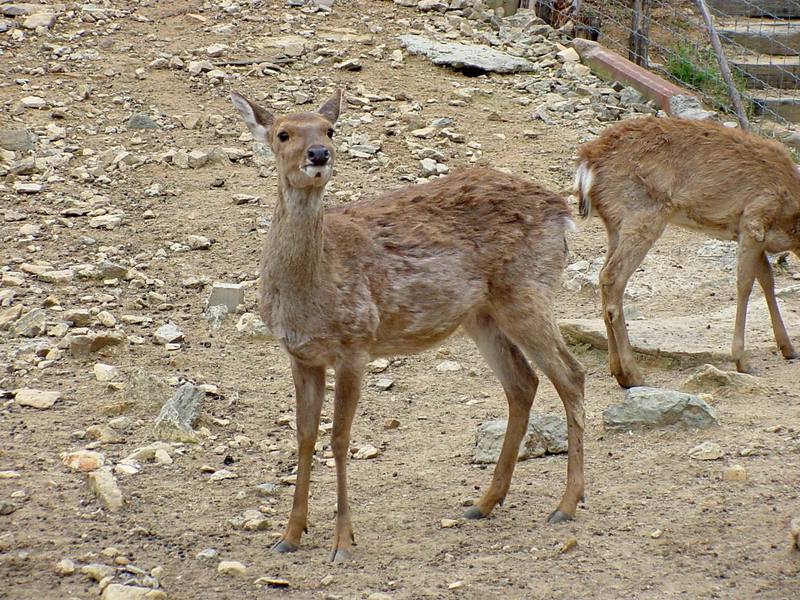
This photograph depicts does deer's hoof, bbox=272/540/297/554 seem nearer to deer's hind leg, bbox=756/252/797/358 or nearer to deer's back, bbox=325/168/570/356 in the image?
deer's back, bbox=325/168/570/356

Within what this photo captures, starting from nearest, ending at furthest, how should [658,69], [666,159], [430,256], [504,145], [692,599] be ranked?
[692,599] < [430,256] < [666,159] < [504,145] < [658,69]

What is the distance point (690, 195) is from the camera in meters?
8.41

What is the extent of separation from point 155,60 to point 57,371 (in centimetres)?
573

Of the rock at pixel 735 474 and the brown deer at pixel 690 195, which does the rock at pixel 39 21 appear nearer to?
the brown deer at pixel 690 195

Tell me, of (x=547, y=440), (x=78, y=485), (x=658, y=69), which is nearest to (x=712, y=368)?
(x=547, y=440)

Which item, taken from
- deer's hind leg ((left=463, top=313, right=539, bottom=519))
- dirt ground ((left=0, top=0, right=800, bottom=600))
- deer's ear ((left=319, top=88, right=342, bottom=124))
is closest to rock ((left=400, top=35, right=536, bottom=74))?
dirt ground ((left=0, top=0, right=800, bottom=600))

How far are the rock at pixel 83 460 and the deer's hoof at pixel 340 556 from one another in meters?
1.53

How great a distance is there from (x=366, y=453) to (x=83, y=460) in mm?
1558

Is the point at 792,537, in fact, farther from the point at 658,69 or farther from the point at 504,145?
the point at 658,69

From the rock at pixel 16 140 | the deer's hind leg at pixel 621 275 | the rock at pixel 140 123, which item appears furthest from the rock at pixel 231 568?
the rock at pixel 140 123

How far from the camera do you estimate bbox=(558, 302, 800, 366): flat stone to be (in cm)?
808

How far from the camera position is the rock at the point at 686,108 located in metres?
11.9

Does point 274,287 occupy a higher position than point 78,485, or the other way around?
point 274,287

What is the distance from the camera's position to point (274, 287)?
5684 mm
